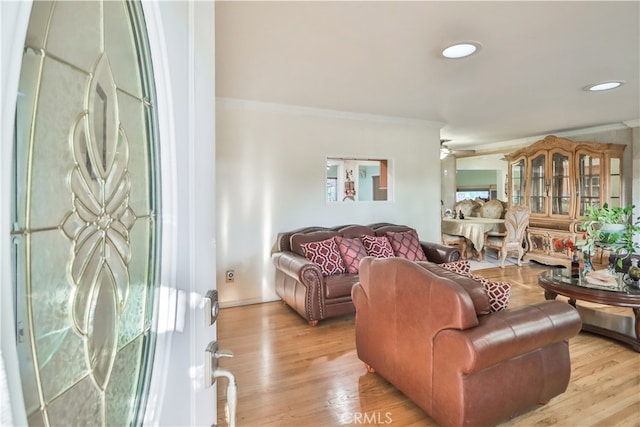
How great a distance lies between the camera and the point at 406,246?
424 cm

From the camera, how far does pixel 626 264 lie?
3619mm

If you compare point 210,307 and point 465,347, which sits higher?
point 210,307

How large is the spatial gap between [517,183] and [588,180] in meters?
1.18

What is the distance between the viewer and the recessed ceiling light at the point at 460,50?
2.51 m

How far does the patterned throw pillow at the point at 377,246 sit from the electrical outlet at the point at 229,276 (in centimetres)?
160

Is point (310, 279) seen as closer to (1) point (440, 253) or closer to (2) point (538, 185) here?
(1) point (440, 253)

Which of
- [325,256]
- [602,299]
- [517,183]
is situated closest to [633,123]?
[517,183]

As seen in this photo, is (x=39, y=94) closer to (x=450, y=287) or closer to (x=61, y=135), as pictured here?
(x=61, y=135)

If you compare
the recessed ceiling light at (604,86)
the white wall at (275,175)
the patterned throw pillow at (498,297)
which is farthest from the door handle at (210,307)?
the recessed ceiling light at (604,86)

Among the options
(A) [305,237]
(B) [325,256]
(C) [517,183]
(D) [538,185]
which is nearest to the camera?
(B) [325,256]

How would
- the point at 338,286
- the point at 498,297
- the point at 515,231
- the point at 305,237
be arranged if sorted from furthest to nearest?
the point at 515,231, the point at 305,237, the point at 338,286, the point at 498,297

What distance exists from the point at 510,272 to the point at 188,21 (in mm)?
5962

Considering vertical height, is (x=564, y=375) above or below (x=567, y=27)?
below

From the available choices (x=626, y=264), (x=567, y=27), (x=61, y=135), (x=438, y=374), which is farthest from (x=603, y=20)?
(x=61, y=135)
